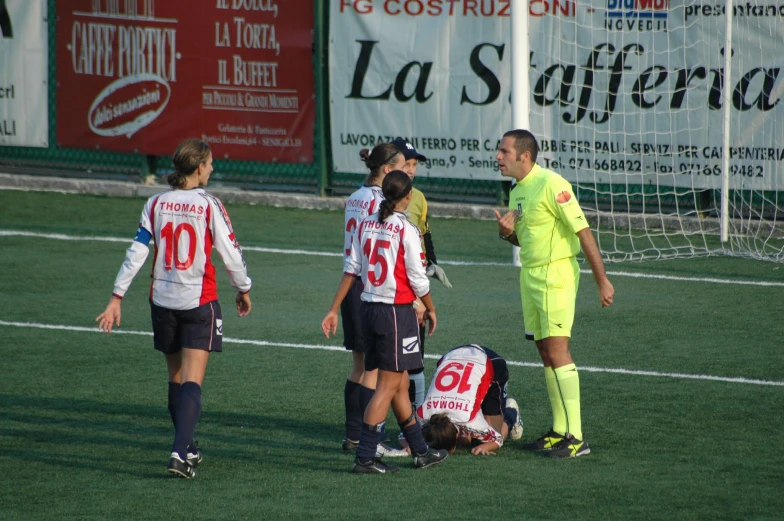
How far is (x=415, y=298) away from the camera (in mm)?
→ 6402

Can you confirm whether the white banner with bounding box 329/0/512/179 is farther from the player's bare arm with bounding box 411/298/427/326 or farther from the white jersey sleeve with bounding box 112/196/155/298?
the white jersey sleeve with bounding box 112/196/155/298

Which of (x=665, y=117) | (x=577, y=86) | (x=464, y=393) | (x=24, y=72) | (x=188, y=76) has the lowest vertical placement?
(x=464, y=393)

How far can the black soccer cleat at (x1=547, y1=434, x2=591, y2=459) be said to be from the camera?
6.61 metres

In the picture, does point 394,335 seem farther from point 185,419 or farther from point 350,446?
point 185,419

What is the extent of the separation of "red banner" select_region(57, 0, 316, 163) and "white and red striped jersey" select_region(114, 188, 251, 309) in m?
10.1

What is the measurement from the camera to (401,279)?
630 centimetres

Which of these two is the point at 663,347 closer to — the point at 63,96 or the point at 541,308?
the point at 541,308

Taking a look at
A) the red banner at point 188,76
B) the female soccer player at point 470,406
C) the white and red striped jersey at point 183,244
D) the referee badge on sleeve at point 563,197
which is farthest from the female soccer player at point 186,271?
the red banner at point 188,76

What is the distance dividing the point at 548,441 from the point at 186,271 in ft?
7.37

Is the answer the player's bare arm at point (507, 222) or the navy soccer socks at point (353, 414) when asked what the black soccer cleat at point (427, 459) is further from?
the player's bare arm at point (507, 222)

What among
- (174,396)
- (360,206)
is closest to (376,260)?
(360,206)

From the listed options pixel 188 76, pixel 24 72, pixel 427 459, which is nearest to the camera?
pixel 427 459

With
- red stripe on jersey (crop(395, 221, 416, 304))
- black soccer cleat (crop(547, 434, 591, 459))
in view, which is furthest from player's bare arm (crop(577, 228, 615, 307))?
red stripe on jersey (crop(395, 221, 416, 304))

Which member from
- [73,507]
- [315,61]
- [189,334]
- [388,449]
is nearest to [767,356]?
[388,449]
